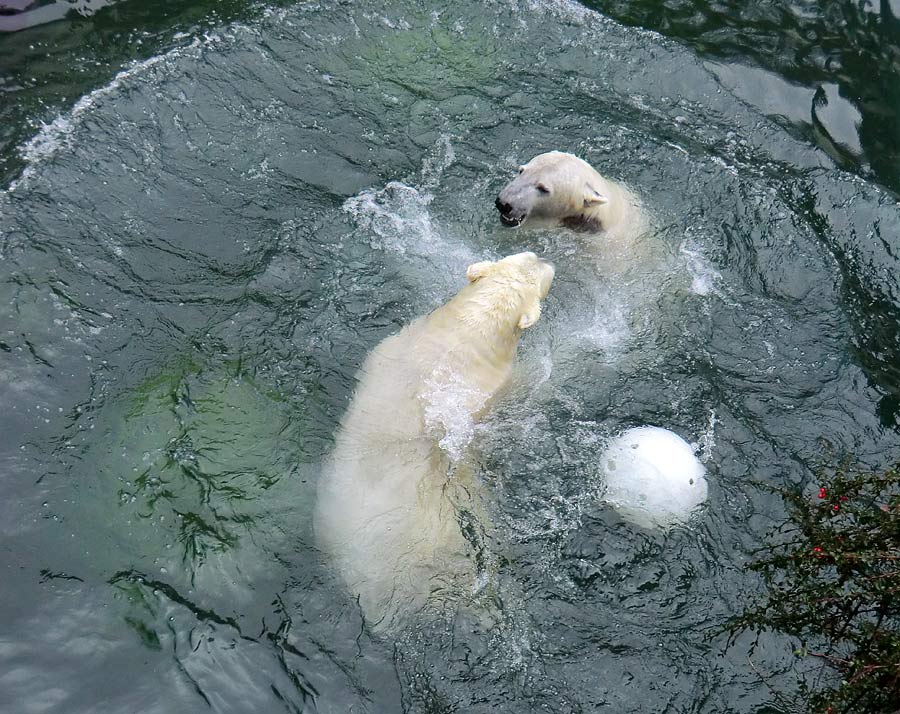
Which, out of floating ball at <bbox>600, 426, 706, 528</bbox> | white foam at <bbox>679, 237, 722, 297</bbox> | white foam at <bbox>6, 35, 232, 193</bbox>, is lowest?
white foam at <bbox>679, 237, 722, 297</bbox>

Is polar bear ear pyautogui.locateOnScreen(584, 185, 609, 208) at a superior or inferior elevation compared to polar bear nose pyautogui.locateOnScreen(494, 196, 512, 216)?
inferior

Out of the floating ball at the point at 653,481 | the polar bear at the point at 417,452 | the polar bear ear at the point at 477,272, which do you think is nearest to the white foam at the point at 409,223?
the polar bear ear at the point at 477,272

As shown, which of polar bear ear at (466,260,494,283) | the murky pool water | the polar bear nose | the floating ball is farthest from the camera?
the polar bear nose

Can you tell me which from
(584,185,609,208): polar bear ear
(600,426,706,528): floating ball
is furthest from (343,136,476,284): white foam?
(600,426,706,528): floating ball

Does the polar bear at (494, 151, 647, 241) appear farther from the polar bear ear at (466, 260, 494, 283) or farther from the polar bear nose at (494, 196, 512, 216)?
the polar bear ear at (466, 260, 494, 283)

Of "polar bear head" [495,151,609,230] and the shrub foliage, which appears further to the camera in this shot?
"polar bear head" [495,151,609,230]

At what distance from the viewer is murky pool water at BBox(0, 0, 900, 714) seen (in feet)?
16.4

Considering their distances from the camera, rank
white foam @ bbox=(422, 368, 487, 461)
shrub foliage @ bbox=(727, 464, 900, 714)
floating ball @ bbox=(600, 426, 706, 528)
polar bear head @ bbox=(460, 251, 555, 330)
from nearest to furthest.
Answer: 1. shrub foliage @ bbox=(727, 464, 900, 714)
2. floating ball @ bbox=(600, 426, 706, 528)
3. white foam @ bbox=(422, 368, 487, 461)
4. polar bear head @ bbox=(460, 251, 555, 330)

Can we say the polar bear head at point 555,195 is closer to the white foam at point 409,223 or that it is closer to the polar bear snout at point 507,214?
the polar bear snout at point 507,214

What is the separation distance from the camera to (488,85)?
29.6 feet

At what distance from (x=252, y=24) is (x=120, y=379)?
4985 mm

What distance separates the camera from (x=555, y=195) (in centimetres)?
743

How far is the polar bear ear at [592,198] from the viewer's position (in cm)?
740

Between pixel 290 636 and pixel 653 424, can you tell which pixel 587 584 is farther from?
pixel 290 636
